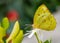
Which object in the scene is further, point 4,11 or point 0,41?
point 4,11

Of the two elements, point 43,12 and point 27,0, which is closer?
point 43,12

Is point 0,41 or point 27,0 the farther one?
point 27,0

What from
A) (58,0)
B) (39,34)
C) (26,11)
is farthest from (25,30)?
(58,0)

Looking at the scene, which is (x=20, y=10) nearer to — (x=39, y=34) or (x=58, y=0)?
(x=58, y=0)

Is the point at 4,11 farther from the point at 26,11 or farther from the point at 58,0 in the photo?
the point at 58,0

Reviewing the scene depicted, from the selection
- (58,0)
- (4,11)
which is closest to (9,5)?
(4,11)

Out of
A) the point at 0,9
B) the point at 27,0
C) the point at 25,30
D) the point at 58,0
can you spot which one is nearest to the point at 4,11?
the point at 0,9

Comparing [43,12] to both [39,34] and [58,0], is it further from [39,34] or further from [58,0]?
[58,0]
